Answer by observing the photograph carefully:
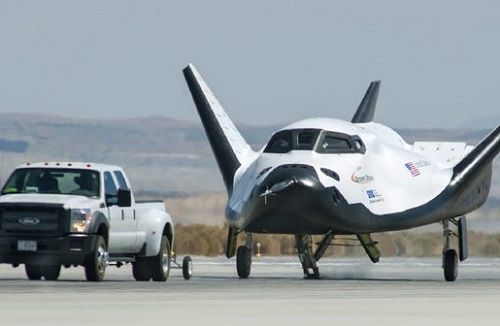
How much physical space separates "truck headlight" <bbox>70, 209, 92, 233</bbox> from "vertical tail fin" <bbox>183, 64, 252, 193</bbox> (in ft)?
29.4

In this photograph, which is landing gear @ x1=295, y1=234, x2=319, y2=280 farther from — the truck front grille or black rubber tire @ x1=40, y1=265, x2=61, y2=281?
the truck front grille

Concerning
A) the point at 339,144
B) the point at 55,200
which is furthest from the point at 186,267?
the point at 55,200

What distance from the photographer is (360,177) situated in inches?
1751

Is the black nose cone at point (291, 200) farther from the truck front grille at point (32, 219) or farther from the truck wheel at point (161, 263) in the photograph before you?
the truck front grille at point (32, 219)

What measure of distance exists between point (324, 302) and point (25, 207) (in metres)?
10.4

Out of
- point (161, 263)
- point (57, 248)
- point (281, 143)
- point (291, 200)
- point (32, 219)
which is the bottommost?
point (161, 263)

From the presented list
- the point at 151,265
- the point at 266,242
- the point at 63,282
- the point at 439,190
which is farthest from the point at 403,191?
the point at 266,242

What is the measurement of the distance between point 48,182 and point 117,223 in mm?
1612

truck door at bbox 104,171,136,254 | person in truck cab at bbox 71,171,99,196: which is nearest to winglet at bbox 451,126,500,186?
truck door at bbox 104,171,136,254

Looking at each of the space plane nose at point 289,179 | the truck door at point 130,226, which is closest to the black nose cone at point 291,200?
the space plane nose at point 289,179

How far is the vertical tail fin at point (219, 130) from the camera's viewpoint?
49531 millimetres

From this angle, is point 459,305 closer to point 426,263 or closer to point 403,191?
point 403,191

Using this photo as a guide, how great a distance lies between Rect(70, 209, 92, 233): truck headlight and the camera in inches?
1569

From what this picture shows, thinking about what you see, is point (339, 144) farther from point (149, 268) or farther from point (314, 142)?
point (149, 268)
